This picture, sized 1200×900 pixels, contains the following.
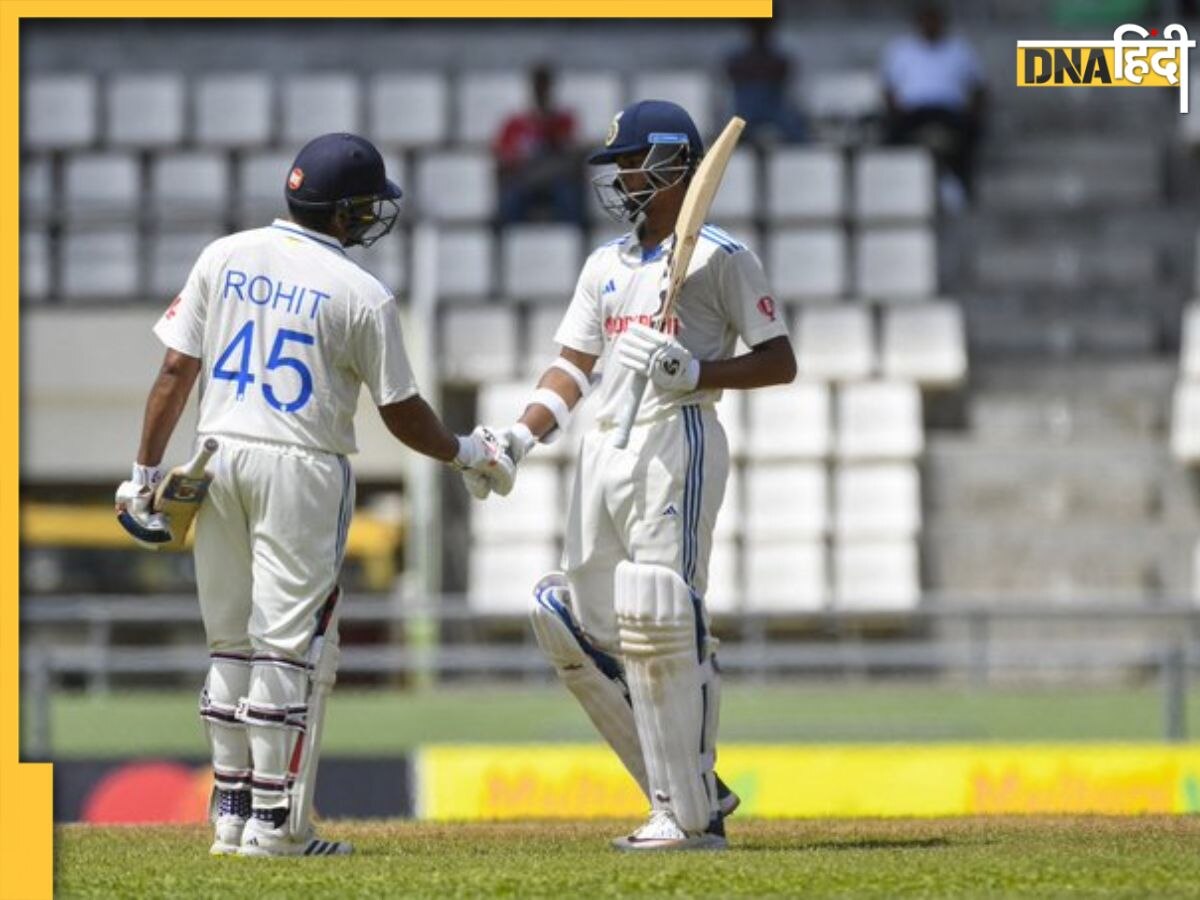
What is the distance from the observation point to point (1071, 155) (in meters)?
19.6

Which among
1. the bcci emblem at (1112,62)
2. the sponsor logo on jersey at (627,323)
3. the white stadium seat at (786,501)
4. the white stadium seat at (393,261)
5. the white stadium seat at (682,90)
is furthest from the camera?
the white stadium seat at (682,90)

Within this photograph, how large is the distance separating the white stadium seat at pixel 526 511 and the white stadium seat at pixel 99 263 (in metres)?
2.73

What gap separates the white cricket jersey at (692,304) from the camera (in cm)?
744

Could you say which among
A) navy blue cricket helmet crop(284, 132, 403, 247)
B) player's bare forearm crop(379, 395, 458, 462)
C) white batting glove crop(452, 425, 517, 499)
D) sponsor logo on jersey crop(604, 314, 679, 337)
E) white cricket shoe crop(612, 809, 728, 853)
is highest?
navy blue cricket helmet crop(284, 132, 403, 247)

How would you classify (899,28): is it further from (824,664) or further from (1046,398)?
(824,664)

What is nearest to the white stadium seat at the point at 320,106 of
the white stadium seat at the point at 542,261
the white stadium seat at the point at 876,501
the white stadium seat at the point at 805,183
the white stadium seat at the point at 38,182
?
the white stadium seat at the point at 38,182

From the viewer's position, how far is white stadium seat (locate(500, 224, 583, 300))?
17719mm

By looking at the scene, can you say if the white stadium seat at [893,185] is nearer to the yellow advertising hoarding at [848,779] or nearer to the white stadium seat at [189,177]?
the white stadium seat at [189,177]

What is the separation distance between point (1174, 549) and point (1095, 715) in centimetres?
288

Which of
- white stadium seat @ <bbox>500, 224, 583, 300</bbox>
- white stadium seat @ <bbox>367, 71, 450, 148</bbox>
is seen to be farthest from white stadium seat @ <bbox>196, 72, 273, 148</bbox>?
white stadium seat @ <bbox>500, 224, 583, 300</bbox>

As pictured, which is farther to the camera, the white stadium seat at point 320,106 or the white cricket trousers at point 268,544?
the white stadium seat at point 320,106

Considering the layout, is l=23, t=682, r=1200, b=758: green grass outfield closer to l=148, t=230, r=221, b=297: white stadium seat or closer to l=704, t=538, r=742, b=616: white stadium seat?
l=704, t=538, r=742, b=616: white stadium seat

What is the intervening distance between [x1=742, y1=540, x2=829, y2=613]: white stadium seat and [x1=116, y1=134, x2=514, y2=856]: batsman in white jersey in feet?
30.6

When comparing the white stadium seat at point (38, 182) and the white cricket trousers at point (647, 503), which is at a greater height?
the white stadium seat at point (38, 182)
